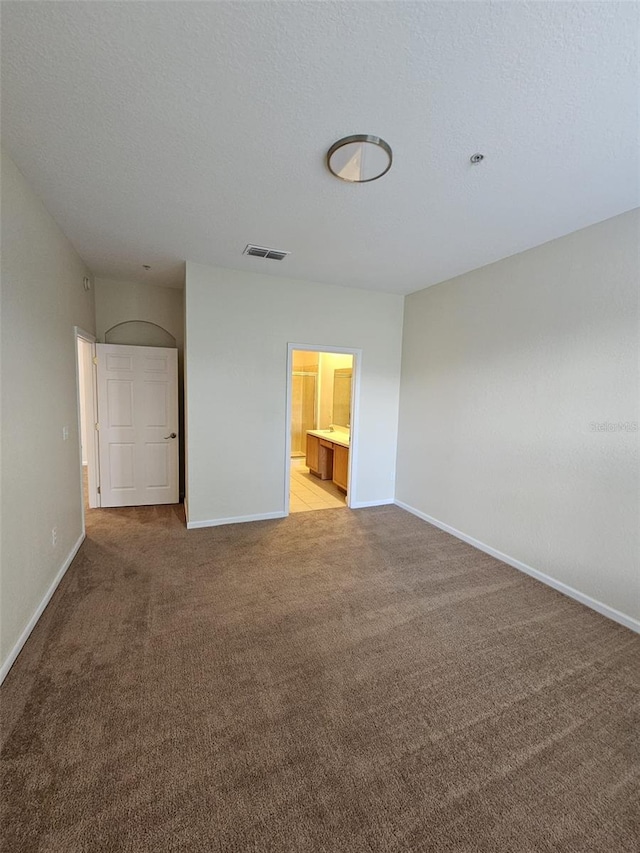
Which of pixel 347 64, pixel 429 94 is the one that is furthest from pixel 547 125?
pixel 347 64

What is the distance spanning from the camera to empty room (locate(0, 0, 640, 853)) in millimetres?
1304

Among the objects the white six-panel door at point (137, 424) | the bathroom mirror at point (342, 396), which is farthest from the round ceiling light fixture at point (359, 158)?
the bathroom mirror at point (342, 396)

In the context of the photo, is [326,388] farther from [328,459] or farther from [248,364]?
[248,364]

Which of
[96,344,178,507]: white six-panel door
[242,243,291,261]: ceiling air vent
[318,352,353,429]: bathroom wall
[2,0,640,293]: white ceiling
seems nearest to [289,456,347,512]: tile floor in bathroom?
[318,352,353,429]: bathroom wall

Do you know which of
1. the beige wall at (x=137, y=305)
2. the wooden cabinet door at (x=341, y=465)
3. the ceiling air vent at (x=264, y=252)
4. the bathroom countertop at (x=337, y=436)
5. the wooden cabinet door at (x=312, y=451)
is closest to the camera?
the ceiling air vent at (x=264, y=252)

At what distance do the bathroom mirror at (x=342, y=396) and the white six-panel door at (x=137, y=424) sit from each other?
273cm

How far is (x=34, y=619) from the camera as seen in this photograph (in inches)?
88.4

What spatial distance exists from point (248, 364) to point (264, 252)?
1.17m

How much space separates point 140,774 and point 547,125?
10.9ft

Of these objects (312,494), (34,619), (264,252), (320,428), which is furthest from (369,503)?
(34,619)

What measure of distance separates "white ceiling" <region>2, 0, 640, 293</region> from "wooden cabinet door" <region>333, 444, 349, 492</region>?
3.13 metres

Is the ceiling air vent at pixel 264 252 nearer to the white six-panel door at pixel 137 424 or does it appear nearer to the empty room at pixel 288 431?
the empty room at pixel 288 431

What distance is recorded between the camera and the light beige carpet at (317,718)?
1.27m

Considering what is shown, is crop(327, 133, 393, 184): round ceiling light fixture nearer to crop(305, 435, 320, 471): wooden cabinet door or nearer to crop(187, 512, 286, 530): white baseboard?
crop(187, 512, 286, 530): white baseboard
